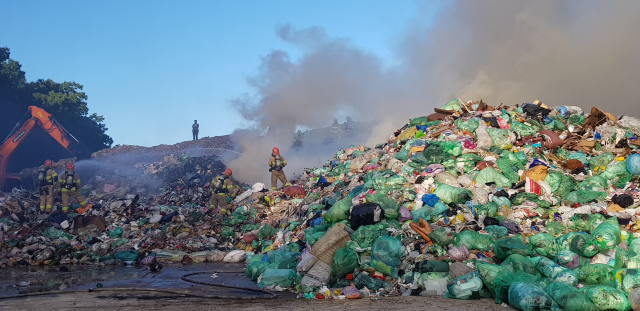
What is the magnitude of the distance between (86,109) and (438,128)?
22.2 m

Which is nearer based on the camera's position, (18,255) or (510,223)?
(510,223)

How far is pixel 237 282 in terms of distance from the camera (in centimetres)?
668

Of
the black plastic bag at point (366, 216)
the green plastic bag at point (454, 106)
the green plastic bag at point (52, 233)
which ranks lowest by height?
the green plastic bag at point (52, 233)

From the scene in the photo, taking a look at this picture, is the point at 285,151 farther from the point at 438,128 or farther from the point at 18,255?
the point at 18,255

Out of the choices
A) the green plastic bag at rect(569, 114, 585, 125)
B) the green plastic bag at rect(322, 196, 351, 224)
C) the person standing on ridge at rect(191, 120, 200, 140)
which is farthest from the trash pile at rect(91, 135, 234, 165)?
the green plastic bag at rect(322, 196, 351, 224)

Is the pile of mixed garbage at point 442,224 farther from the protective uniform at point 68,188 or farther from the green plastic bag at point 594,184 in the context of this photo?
the protective uniform at point 68,188

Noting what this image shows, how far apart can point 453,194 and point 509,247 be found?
1.89 meters

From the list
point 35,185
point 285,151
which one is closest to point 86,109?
point 35,185

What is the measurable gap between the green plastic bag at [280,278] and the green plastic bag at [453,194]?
2.64m

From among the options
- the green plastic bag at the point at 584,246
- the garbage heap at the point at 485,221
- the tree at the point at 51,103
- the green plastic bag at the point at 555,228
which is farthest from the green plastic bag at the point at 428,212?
the tree at the point at 51,103

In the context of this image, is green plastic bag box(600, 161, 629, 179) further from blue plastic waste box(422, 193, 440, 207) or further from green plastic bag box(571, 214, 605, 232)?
blue plastic waste box(422, 193, 440, 207)

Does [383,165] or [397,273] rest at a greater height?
[383,165]

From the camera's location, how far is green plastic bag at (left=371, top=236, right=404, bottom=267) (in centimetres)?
577

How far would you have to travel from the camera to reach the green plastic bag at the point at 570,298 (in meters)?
4.12
